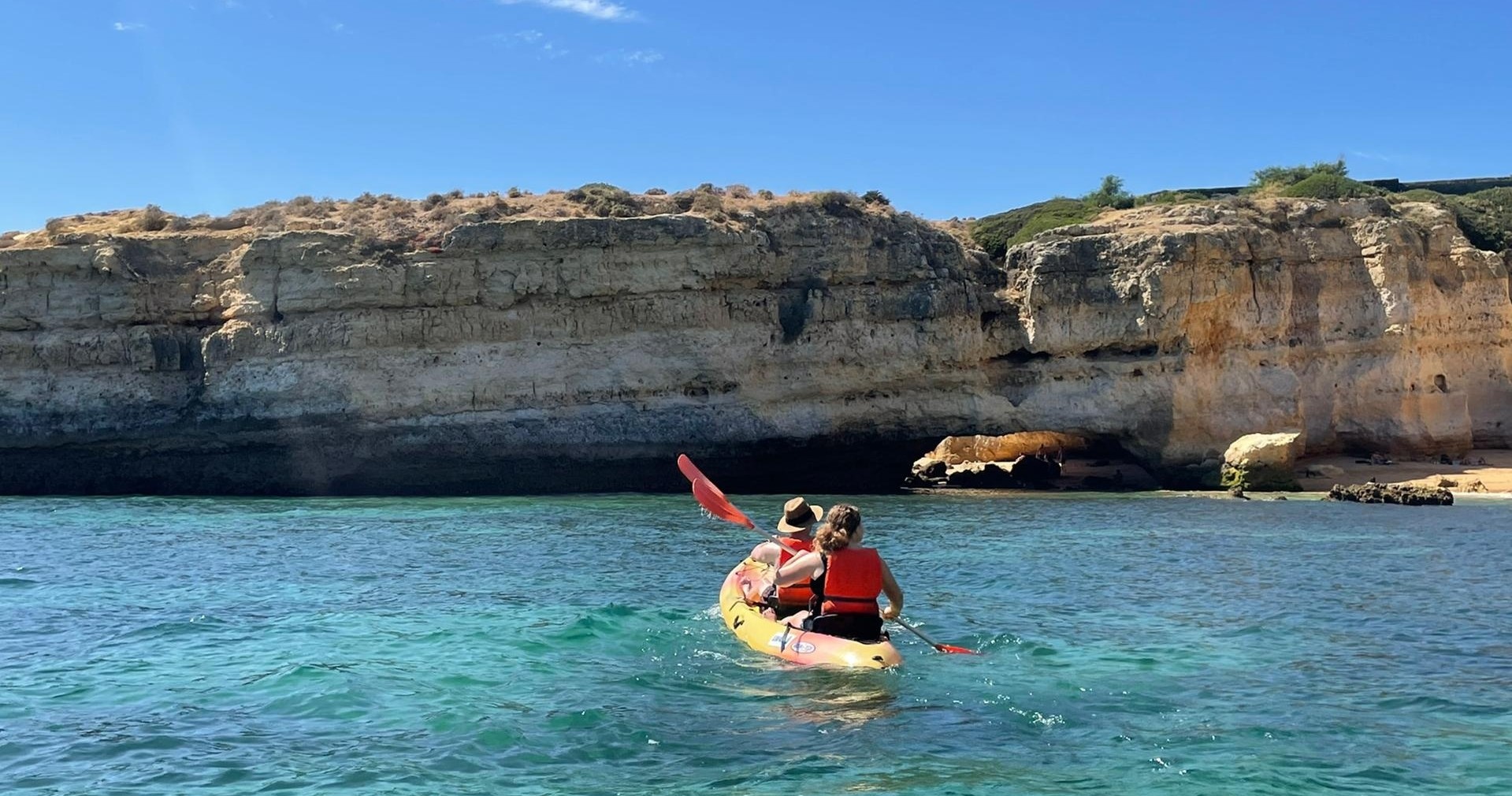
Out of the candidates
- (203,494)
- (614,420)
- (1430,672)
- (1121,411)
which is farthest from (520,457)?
(1430,672)

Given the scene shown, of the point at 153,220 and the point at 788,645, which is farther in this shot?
the point at 153,220

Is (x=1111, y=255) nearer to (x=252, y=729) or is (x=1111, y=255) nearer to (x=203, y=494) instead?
(x=203, y=494)

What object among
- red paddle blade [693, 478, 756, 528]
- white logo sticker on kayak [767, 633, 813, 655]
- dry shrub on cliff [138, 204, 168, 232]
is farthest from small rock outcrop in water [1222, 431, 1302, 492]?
dry shrub on cliff [138, 204, 168, 232]

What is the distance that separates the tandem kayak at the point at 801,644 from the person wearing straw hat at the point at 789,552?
205 millimetres

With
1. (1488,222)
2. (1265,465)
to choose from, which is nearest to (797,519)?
(1265,465)

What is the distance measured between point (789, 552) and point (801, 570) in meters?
1.13

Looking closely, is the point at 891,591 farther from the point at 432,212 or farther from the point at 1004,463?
the point at 1004,463

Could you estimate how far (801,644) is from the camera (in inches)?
386

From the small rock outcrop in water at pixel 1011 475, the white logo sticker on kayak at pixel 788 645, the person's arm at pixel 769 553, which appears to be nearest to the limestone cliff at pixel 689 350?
→ the small rock outcrop in water at pixel 1011 475

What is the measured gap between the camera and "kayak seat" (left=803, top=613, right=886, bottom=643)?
32.1ft

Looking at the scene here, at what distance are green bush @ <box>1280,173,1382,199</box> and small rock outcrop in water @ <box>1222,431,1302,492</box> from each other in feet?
29.3

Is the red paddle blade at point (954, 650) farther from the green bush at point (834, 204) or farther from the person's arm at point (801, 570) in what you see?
the green bush at point (834, 204)

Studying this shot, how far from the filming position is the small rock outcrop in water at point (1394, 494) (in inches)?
984

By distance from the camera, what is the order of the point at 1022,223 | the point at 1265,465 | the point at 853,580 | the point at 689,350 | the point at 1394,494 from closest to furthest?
the point at 853,580 → the point at 1394,494 → the point at 1265,465 → the point at 689,350 → the point at 1022,223
